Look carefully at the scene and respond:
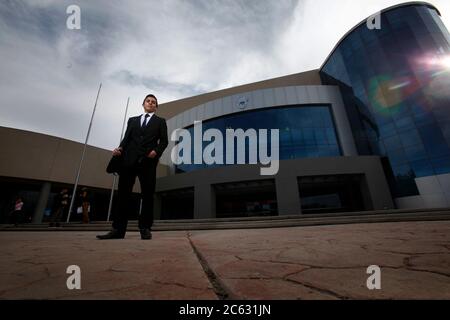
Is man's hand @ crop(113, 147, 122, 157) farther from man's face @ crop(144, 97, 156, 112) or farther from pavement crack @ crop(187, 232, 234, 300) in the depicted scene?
pavement crack @ crop(187, 232, 234, 300)

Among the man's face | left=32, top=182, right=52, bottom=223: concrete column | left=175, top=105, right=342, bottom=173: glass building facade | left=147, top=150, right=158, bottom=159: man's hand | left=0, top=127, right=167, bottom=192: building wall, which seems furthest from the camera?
left=175, top=105, right=342, bottom=173: glass building facade

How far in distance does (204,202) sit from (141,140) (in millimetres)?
12116

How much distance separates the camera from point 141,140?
2777mm

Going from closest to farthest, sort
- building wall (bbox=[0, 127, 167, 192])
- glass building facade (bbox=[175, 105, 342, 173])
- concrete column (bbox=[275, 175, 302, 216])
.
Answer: building wall (bbox=[0, 127, 167, 192]) < concrete column (bbox=[275, 175, 302, 216]) < glass building facade (bbox=[175, 105, 342, 173])

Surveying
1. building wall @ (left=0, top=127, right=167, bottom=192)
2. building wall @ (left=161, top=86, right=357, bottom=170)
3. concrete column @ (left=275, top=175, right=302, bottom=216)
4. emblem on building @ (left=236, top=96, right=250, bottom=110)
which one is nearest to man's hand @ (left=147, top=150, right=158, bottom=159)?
concrete column @ (left=275, top=175, right=302, bottom=216)

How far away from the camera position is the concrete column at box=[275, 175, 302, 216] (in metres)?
12.7

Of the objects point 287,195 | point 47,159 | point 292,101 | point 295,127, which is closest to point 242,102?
point 292,101

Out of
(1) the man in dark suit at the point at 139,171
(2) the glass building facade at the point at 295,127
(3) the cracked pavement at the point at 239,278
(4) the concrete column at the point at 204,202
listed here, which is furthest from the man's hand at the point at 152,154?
(2) the glass building facade at the point at 295,127

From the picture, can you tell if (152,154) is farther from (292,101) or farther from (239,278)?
(292,101)

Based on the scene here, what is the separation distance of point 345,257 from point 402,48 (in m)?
20.1

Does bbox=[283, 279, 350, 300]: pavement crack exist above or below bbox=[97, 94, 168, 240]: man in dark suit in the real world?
below

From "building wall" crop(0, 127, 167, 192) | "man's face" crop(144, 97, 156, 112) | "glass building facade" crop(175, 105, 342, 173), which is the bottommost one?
"man's face" crop(144, 97, 156, 112)

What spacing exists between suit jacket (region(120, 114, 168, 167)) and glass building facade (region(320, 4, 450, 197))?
15.5 metres
